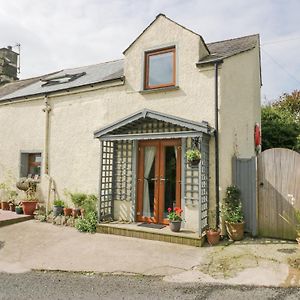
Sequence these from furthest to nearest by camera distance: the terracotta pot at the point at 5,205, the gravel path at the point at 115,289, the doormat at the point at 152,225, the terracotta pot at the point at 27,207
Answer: the terracotta pot at the point at 5,205 → the terracotta pot at the point at 27,207 → the doormat at the point at 152,225 → the gravel path at the point at 115,289

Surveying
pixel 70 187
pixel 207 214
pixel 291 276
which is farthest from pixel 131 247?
pixel 70 187

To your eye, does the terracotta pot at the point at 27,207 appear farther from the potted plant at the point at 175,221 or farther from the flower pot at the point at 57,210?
the potted plant at the point at 175,221

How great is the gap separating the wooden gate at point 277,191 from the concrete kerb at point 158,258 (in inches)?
16.6

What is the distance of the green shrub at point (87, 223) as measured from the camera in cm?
843

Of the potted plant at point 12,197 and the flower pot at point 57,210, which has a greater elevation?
the potted plant at point 12,197

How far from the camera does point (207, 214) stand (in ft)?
25.4

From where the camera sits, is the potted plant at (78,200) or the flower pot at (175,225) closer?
the flower pot at (175,225)

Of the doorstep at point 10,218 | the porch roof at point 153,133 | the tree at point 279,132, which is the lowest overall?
the doorstep at point 10,218

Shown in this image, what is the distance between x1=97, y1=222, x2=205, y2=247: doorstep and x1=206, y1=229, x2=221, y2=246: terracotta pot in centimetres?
15

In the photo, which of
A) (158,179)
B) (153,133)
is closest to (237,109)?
(153,133)

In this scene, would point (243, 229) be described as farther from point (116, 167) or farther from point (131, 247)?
point (116, 167)

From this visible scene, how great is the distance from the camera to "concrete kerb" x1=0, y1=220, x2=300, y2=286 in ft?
17.2

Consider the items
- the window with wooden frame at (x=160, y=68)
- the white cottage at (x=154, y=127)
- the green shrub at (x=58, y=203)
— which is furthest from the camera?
the green shrub at (x=58, y=203)

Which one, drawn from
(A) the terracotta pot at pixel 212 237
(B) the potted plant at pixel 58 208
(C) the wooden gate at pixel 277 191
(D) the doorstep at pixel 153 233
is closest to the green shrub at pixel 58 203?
(B) the potted plant at pixel 58 208
